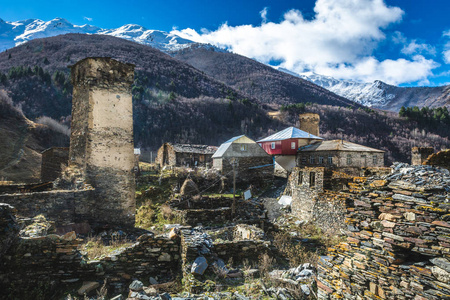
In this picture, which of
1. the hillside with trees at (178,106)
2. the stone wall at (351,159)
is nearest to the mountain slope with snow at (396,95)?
the hillside with trees at (178,106)

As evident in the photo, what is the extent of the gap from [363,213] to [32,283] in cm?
663

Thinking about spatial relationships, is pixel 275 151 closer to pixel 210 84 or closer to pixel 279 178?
pixel 279 178

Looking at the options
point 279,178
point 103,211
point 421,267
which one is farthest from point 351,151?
point 421,267

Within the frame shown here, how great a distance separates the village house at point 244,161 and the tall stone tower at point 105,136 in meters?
16.6

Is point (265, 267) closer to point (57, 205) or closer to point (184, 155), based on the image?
point (57, 205)

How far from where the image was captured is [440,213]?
358cm

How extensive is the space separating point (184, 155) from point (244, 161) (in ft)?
35.8

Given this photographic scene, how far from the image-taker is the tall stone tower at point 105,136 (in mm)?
11156

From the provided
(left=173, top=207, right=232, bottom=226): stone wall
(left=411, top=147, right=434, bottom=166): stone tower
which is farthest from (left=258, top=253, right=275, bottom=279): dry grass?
(left=411, top=147, right=434, bottom=166): stone tower

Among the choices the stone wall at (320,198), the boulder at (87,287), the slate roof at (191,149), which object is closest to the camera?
the boulder at (87,287)

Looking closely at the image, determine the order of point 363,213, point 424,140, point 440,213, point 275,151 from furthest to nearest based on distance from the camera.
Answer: point 424,140, point 275,151, point 363,213, point 440,213

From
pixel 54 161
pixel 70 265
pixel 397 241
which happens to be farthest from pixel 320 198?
pixel 54 161

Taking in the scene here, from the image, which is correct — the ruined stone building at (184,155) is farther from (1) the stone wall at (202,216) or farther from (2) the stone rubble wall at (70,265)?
(2) the stone rubble wall at (70,265)

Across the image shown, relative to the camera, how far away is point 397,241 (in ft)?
13.0
